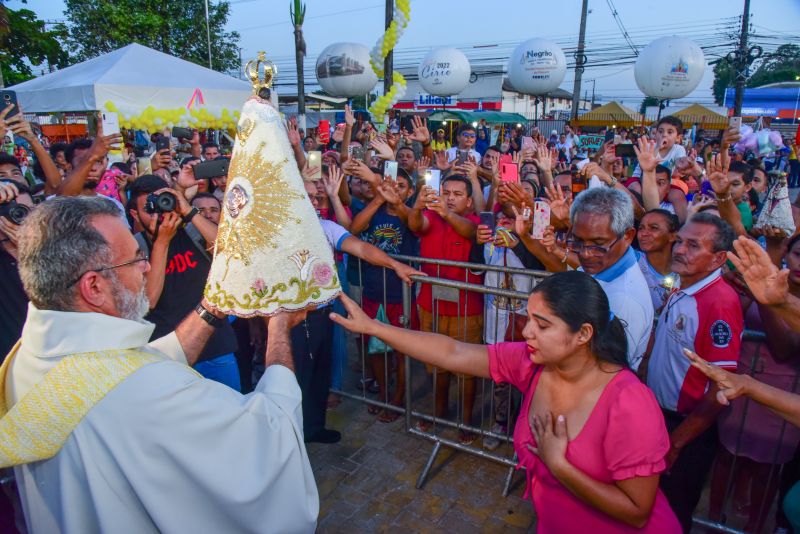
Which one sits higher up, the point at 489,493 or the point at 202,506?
the point at 202,506

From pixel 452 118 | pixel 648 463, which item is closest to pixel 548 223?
pixel 648 463

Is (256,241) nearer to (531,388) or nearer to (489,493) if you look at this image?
(531,388)

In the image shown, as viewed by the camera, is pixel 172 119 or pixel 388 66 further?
pixel 388 66

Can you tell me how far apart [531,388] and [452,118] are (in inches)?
778

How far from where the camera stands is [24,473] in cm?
153

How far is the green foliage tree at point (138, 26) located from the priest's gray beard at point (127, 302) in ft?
89.6

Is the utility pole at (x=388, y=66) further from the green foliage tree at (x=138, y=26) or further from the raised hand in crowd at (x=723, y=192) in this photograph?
the green foliage tree at (x=138, y=26)

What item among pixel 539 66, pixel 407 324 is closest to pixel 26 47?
pixel 539 66

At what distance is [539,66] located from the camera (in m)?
16.6

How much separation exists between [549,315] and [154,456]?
1.46 meters

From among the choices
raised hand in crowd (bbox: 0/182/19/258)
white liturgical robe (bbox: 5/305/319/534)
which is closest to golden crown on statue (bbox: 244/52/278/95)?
white liturgical robe (bbox: 5/305/319/534)

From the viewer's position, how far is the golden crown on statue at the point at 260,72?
7.20 feet

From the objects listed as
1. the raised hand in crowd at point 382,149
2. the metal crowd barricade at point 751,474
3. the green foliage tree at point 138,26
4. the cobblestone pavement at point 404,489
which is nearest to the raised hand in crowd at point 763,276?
the metal crowd barricade at point 751,474

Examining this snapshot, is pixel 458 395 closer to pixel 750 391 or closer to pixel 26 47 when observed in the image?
pixel 750 391
